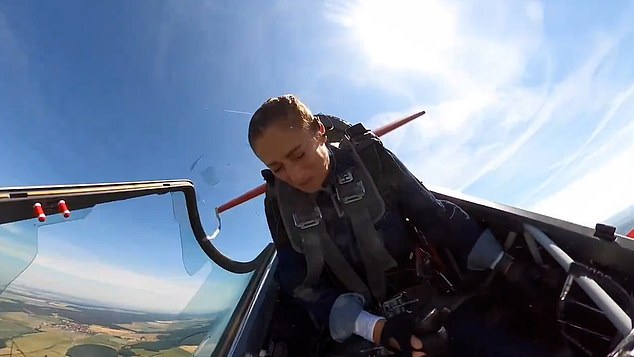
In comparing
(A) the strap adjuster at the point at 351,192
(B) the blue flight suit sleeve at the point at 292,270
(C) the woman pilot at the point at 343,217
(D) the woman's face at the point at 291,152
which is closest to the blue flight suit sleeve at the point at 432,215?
(C) the woman pilot at the point at 343,217

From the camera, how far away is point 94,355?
160 centimetres

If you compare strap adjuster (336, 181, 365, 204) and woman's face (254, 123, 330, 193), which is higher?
woman's face (254, 123, 330, 193)

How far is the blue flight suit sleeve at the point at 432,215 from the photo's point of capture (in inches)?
62.2

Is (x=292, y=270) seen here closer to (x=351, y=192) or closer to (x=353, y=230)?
(x=353, y=230)

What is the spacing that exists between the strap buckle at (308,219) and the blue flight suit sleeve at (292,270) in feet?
0.44

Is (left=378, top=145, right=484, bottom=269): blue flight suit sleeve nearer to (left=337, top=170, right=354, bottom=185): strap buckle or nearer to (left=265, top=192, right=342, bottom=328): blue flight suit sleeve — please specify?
(left=337, top=170, right=354, bottom=185): strap buckle

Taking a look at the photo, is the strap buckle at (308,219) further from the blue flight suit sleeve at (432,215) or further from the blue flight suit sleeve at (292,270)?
the blue flight suit sleeve at (432,215)

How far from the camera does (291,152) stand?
1.52 metres

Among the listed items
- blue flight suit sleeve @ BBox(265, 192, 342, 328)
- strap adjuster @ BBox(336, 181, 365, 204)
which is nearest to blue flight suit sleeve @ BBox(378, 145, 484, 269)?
strap adjuster @ BBox(336, 181, 365, 204)

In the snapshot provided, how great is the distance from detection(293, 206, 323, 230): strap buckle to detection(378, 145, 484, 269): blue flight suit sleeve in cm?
30

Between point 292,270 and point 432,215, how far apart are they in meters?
0.58

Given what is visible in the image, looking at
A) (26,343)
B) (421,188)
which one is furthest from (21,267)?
(421,188)

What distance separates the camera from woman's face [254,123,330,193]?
151cm

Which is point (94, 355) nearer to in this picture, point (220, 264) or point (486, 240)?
point (220, 264)
